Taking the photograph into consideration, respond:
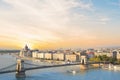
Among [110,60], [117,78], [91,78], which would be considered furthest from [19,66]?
[110,60]

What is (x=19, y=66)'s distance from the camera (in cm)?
1983

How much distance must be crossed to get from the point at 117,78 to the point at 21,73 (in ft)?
18.0

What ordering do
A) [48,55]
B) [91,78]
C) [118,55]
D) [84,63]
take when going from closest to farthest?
[91,78] < [84,63] < [118,55] < [48,55]

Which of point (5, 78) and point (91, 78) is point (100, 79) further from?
point (5, 78)

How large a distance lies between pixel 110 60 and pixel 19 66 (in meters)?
13.6

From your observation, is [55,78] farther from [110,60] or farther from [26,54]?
[26,54]

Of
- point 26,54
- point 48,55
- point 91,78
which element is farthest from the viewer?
point 26,54

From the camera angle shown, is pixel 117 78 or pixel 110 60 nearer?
pixel 117 78

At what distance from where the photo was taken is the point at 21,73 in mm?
18844

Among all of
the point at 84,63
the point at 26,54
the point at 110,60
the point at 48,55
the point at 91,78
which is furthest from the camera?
the point at 26,54

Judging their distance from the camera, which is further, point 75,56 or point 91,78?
point 75,56

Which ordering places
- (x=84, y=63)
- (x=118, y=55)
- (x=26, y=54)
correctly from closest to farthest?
1. (x=84, y=63)
2. (x=118, y=55)
3. (x=26, y=54)

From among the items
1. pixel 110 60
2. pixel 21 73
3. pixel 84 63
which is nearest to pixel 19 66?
pixel 21 73

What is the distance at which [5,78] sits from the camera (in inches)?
677
